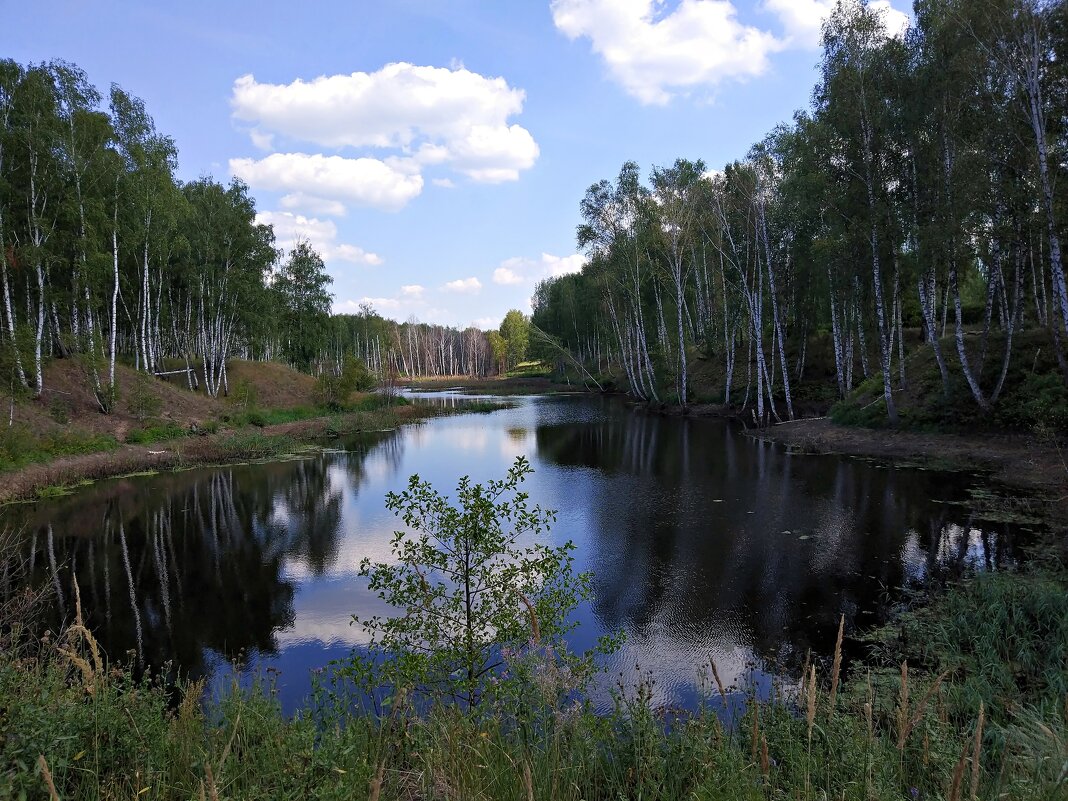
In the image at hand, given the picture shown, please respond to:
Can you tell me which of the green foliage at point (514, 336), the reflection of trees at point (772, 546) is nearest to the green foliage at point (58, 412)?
the reflection of trees at point (772, 546)

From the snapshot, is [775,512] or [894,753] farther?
[775,512]

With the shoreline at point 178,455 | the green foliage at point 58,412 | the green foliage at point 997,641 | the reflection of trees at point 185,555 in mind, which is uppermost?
the green foliage at point 58,412

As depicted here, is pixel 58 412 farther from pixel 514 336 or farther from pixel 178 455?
pixel 514 336

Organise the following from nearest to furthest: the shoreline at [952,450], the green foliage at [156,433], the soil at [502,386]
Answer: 1. the shoreline at [952,450]
2. the green foliage at [156,433]
3. the soil at [502,386]

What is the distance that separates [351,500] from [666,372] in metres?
36.6

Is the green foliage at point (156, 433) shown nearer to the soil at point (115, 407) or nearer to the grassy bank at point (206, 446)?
the grassy bank at point (206, 446)

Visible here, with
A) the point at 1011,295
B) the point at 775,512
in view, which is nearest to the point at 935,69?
the point at 1011,295

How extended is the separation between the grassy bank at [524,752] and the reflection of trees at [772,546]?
10.2 ft

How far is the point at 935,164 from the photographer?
2156cm

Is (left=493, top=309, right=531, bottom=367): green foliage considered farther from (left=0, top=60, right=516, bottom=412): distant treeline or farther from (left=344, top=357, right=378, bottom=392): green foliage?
(left=0, top=60, right=516, bottom=412): distant treeline

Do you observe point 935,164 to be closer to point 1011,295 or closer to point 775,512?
point 1011,295

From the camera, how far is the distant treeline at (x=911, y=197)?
1725 cm

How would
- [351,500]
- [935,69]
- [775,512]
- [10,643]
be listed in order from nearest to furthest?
A: [10,643]
[775,512]
[351,500]
[935,69]

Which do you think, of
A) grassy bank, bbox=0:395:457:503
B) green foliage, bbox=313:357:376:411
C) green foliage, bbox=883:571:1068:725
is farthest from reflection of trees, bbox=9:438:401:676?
green foliage, bbox=313:357:376:411
